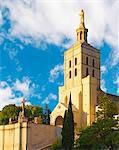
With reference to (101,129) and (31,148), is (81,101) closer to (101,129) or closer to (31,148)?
(31,148)

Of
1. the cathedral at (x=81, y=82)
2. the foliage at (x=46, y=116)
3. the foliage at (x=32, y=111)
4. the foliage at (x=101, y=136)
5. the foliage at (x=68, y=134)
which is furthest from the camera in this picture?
the foliage at (x=32, y=111)

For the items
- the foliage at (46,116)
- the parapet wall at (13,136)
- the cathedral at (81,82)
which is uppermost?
the cathedral at (81,82)

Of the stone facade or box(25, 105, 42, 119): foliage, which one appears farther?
box(25, 105, 42, 119): foliage

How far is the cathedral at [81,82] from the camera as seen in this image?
56.7 m

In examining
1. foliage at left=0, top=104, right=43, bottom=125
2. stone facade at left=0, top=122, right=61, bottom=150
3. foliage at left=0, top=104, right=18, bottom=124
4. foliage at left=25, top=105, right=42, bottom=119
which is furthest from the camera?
foliage at left=25, top=105, right=42, bottom=119

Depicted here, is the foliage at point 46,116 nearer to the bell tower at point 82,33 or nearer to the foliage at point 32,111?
the foliage at point 32,111

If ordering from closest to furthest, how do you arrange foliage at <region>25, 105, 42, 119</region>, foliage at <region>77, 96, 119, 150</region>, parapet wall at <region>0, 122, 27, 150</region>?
foliage at <region>77, 96, 119, 150</region>, parapet wall at <region>0, 122, 27, 150</region>, foliage at <region>25, 105, 42, 119</region>

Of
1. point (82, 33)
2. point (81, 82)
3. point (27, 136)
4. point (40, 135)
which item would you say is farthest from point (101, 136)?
point (82, 33)

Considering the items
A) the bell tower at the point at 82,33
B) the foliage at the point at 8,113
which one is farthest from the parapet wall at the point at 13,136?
the bell tower at the point at 82,33

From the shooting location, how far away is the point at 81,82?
5931 cm

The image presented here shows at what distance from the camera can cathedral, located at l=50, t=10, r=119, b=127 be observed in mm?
56656

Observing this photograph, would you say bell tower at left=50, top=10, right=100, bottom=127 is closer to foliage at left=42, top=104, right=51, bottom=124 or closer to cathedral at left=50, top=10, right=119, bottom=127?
cathedral at left=50, top=10, right=119, bottom=127

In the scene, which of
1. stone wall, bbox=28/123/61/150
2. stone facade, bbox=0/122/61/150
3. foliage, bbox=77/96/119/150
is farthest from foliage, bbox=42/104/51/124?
foliage, bbox=77/96/119/150

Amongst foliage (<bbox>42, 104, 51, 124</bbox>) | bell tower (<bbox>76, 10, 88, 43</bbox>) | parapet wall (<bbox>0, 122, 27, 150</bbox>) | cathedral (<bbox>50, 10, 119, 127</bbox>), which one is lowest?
parapet wall (<bbox>0, 122, 27, 150</bbox>)
